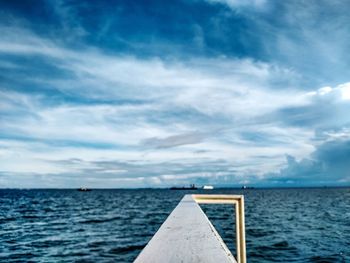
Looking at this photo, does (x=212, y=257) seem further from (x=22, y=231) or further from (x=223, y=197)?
(x=22, y=231)

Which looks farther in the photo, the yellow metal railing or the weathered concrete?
the yellow metal railing

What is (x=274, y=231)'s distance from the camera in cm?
2155

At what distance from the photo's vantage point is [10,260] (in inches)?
563

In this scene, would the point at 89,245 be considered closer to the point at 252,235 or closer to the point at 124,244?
the point at 124,244

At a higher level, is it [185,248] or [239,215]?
[185,248]

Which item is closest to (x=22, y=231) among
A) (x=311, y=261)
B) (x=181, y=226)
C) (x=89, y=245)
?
(x=89, y=245)

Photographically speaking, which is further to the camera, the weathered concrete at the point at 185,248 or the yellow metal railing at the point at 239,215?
the yellow metal railing at the point at 239,215

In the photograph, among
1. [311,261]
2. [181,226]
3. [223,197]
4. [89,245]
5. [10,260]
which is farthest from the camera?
[89,245]

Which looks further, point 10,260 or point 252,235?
point 252,235

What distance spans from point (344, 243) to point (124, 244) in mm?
12225

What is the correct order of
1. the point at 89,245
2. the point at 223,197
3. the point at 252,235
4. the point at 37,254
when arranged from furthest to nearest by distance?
the point at 252,235
the point at 89,245
the point at 37,254
the point at 223,197

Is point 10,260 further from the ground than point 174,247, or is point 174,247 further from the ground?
point 174,247

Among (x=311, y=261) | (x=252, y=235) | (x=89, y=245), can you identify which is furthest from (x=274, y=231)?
(x=89, y=245)

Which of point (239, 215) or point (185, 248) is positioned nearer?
point (185, 248)
